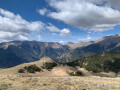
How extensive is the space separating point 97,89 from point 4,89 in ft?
61.6

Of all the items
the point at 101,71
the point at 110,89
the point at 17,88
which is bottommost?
the point at 101,71

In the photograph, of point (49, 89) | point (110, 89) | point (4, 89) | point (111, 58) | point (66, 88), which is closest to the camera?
point (4, 89)

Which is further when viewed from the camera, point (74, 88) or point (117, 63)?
point (117, 63)

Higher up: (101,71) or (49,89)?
(49,89)

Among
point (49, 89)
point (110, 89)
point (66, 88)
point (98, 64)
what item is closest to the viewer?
point (49, 89)

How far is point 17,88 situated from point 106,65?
173 metres

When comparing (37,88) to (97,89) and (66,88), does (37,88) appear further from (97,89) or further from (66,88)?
(97,89)

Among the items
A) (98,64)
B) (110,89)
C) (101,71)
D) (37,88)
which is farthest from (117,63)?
(37,88)

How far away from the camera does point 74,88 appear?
23984 millimetres

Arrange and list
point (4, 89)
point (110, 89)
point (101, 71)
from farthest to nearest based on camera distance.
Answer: point (101, 71)
point (110, 89)
point (4, 89)

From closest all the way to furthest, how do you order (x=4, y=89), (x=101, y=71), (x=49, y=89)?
1. (x=4, y=89)
2. (x=49, y=89)
3. (x=101, y=71)

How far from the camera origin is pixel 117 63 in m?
180

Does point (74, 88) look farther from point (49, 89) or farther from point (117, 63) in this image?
point (117, 63)

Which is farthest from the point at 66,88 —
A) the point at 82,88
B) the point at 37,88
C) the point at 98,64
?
the point at 98,64
